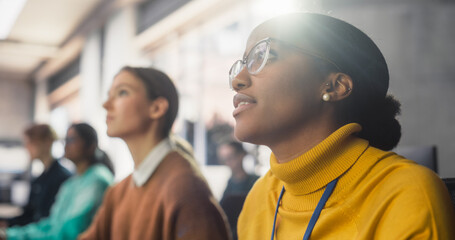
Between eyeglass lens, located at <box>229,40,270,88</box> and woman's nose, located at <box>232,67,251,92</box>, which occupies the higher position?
eyeglass lens, located at <box>229,40,270,88</box>

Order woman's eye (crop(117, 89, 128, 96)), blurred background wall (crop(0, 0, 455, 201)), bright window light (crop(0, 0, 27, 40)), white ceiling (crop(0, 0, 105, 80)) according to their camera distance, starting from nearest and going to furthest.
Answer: woman's eye (crop(117, 89, 128, 96))
blurred background wall (crop(0, 0, 455, 201))
bright window light (crop(0, 0, 27, 40))
white ceiling (crop(0, 0, 105, 80))

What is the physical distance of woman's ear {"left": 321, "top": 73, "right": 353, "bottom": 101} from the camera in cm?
88

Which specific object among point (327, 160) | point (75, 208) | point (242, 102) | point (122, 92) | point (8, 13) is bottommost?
point (75, 208)

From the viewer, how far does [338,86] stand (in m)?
0.88

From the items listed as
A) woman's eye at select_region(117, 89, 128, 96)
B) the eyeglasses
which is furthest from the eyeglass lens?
woman's eye at select_region(117, 89, 128, 96)

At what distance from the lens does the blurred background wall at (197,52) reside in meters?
2.61

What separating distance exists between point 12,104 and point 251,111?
11.2 m

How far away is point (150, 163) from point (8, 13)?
590cm

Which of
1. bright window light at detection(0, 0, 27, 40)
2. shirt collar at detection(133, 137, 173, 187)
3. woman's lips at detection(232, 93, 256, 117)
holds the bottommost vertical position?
shirt collar at detection(133, 137, 173, 187)

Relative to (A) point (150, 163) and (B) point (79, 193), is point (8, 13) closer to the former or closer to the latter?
(B) point (79, 193)

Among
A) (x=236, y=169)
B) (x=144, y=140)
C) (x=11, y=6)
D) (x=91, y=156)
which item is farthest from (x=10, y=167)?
(x=144, y=140)

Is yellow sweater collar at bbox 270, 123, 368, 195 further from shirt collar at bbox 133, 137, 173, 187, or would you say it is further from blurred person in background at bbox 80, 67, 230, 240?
shirt collar at bbox 133, 137, 173, 187

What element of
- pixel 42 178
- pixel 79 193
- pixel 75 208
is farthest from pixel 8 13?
pixel 75 208

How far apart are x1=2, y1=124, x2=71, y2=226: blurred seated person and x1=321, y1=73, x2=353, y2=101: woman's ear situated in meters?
2.74
